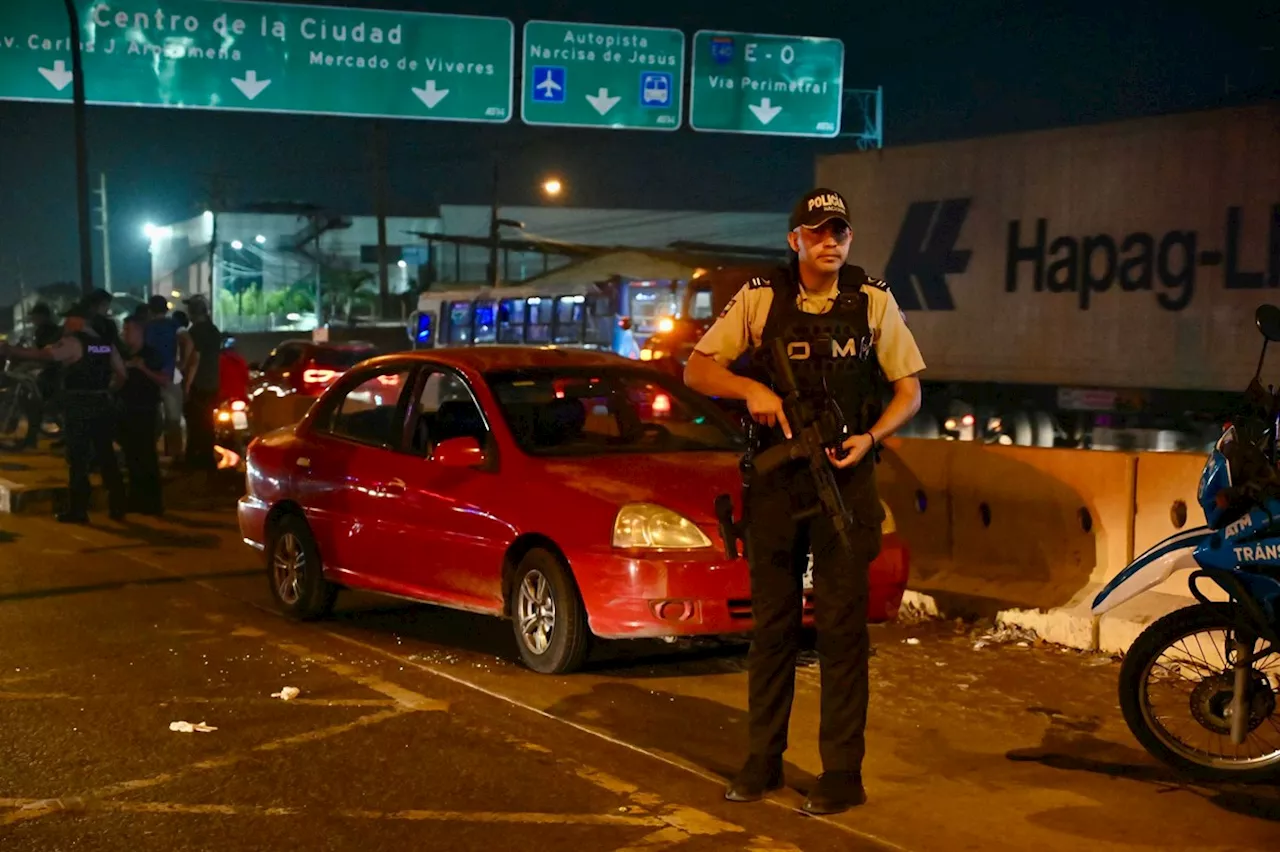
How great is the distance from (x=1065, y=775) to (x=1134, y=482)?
2705mm

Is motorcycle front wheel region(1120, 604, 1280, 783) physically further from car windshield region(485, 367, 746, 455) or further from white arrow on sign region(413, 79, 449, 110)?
Answer: white arrow on sign region(413, 79, 449, 110)

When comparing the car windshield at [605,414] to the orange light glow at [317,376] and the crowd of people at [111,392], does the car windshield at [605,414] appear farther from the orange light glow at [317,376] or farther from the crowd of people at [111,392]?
the orange light glow at [317,376]

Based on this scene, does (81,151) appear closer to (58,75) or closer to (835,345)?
(58,75)

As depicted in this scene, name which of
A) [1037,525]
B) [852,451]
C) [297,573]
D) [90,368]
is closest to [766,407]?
[852,451]

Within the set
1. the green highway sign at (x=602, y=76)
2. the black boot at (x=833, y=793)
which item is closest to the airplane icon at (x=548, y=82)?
the green highway sign at (x=602, y=76)

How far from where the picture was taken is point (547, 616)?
23.4 feet

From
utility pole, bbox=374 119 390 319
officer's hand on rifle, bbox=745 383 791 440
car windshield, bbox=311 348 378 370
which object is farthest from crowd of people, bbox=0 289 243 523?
utility pole, bbox=374 119 390 319

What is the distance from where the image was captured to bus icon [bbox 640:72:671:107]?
19.9m

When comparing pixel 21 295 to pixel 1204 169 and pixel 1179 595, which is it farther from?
pixel 1179 595

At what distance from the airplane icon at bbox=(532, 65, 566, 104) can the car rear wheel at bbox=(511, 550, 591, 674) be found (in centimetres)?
1343

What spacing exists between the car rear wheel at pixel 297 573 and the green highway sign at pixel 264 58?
1130 centimetres

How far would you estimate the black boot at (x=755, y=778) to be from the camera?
5.13 metres

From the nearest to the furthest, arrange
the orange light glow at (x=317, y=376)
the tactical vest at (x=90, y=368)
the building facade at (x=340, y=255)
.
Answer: the tactical vest at (x=90, y=368) < the orange light glow at (x=317, y=376) < the building facade at (x=340, y=255)

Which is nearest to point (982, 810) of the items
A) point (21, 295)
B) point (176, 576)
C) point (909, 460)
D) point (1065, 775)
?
point (1065, 775)
